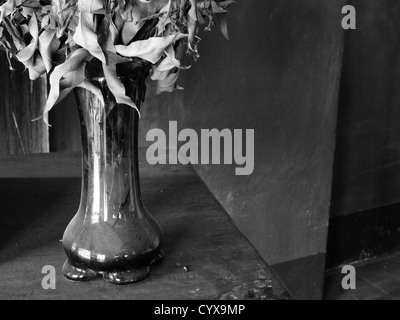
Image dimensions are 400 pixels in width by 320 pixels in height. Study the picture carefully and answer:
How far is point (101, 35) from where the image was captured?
2.67 feet

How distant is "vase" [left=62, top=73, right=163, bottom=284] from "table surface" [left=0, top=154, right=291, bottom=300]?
0.09 feet

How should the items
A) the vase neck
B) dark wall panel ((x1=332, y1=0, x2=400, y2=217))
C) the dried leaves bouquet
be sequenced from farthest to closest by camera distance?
dark wall panel ((x1=332, y1=0, x2=400, y2=217)) → the vase neck → the dried leaves bouquet

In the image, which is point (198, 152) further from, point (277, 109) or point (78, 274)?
point (78, 274)

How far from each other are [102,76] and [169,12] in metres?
0.14

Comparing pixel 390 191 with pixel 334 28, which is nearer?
pixel 334 28

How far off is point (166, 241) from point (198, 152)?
3.16 feet

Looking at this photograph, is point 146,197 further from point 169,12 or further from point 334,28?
point 334,28

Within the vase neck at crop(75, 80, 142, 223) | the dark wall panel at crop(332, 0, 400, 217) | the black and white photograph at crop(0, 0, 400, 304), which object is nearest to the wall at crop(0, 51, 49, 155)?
the black and white photograph at crop(0, 0, 400, 304)

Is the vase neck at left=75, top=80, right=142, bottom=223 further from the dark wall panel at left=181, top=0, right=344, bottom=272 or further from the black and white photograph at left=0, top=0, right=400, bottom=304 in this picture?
the dark wall panel at left=181, top=0, right=344, bottom=272

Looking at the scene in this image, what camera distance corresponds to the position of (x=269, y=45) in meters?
2.08

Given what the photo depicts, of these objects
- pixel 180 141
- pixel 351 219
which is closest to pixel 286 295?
pixel 180 141

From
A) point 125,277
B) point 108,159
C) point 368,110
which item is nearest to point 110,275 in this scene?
point 125,277

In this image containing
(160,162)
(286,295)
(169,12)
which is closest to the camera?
(169,12)

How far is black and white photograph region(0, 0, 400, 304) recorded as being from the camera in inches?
33.6
